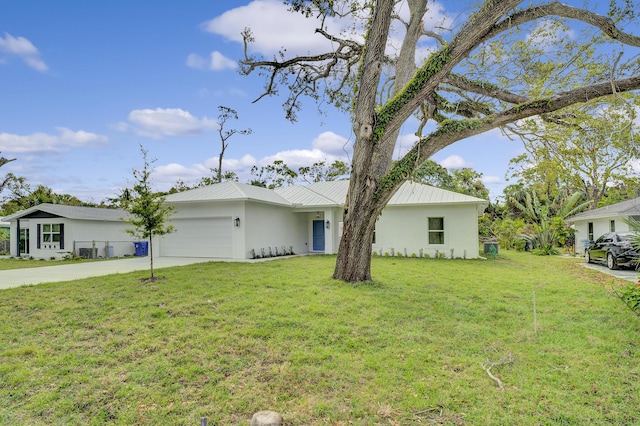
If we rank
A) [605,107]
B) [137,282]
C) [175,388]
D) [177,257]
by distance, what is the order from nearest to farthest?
[175,388]
[137,282]
[605,107]
[177,257]

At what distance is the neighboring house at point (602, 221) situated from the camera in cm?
1608

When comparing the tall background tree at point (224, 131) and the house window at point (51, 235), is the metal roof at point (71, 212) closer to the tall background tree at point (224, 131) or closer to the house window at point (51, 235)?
the house window at point (51, 235)

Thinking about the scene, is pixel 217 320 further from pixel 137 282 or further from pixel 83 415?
pixel 137 282

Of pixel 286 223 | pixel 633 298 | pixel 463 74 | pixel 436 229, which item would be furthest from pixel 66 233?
pixel 633 298

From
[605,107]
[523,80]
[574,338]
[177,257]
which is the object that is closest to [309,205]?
[177,257]

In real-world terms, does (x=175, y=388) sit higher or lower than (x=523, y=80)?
lower

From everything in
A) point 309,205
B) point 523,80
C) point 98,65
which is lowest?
point 309,205

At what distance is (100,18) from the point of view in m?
10.5

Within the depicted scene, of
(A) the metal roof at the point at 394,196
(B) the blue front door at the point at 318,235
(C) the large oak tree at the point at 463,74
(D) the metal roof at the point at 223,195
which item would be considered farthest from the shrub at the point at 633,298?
(B) the blue front door at the point at 318,235

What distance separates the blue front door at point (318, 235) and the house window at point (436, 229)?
5.95 metres

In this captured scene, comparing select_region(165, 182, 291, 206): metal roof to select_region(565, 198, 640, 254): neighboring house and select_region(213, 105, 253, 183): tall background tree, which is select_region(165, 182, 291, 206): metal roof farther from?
select_region(213, 105, 253, 183): tall background tree

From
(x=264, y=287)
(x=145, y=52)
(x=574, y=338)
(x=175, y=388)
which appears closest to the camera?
(x=175, y=388)

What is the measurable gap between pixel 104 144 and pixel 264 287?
52.0 ft

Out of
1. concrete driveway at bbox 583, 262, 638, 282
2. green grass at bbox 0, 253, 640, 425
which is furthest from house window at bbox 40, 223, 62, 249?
concrete driveway at bbox 583, 262, 638, 282
